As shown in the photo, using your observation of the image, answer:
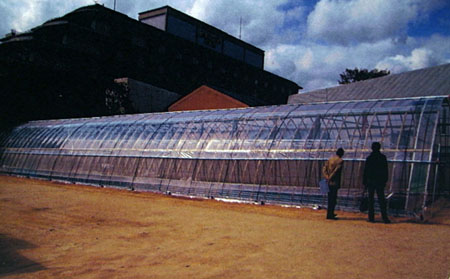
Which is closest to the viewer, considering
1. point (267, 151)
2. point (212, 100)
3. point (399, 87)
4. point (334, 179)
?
point (334, 179)

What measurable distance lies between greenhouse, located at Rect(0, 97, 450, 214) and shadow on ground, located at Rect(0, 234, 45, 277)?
30.6ft

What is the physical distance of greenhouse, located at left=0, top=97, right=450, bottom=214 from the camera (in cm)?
1320

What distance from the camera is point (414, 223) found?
11.0m

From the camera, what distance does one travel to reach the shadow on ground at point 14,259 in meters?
6.42

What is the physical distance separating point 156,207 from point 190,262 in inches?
280

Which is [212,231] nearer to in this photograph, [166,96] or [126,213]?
[126,213]

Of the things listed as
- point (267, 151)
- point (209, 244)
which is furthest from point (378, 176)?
point (267, 151)

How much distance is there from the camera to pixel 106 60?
1719 inches

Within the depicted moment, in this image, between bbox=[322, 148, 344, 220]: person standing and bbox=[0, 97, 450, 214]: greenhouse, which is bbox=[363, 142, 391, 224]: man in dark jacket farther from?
bbox=[0, 97, 450, 214]: greenhouse

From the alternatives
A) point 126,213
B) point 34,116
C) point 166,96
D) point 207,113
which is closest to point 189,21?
point 166,96

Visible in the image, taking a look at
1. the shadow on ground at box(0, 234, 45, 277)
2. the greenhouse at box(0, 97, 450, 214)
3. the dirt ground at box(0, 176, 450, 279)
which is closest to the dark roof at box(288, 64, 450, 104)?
the greenhouse at box(0, 97, 450, 214)

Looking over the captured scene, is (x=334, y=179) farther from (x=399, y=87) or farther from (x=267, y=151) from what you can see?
(x=399, y=87)

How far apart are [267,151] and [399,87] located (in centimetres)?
1458

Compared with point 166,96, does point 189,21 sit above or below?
above
